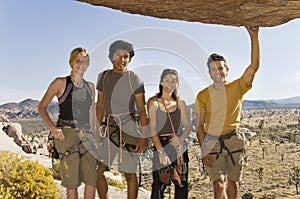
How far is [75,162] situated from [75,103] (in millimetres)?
809

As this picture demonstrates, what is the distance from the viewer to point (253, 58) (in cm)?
571

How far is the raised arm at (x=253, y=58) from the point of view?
569 centimetres

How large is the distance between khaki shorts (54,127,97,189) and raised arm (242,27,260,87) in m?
2.39

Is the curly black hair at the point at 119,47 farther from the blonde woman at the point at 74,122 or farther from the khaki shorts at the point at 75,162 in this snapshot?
the khaki shorts at the point at 75,162

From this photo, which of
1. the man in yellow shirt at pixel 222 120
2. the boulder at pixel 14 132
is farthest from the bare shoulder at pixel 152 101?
the boulder at pixel 14 132

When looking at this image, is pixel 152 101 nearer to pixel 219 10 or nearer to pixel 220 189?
pixel 219 10

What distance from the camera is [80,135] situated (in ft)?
18.3

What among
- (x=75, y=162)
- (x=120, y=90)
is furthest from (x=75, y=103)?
(x=75, y=162)

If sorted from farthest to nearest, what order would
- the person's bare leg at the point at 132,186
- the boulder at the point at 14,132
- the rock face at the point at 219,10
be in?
the boulder at the point at 14,132
the person's bare leg at the point at 132,186
the rock face at the point at 219,10

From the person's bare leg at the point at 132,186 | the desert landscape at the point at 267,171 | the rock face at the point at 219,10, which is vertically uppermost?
the rock face at the point at 219,10

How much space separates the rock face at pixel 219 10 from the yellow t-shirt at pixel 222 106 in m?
0.88

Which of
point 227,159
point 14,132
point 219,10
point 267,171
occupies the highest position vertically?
point 219,10

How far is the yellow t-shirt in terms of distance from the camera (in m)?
Result: 5.77

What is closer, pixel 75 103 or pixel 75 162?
pixel 75 103
